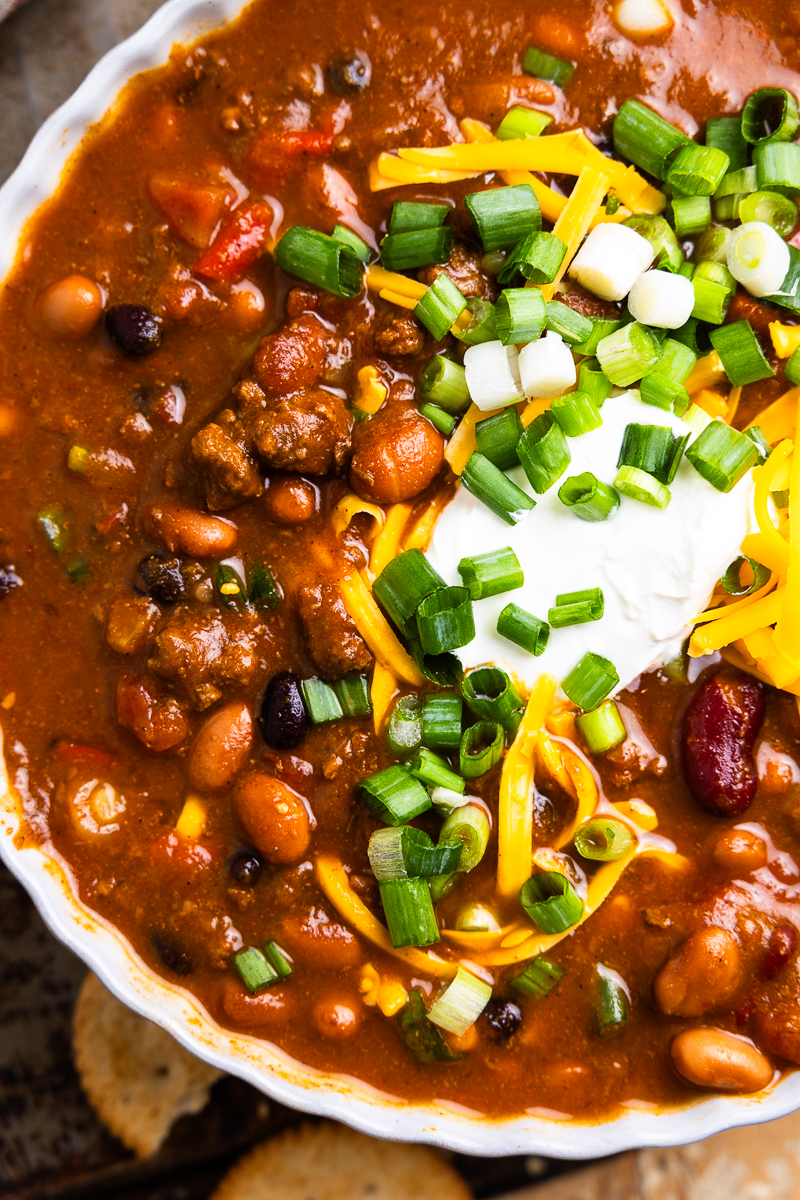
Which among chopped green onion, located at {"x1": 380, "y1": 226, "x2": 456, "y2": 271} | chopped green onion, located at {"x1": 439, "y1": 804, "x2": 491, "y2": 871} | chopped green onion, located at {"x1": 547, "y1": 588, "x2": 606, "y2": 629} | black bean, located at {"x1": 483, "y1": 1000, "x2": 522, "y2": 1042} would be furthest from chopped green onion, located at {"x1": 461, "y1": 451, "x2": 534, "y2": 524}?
black bean, located at {"x1": 483, "y1": 1000, "x2": 522, "y2": 1042}

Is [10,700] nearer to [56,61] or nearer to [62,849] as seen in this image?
[62,849]

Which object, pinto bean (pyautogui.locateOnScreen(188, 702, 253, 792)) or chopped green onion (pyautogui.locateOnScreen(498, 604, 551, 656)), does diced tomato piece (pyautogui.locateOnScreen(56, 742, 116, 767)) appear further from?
chopped green onion (pyautogui.locateOnScreen(498, 604, 551, 656))

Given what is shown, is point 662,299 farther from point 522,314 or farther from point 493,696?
point 493,696

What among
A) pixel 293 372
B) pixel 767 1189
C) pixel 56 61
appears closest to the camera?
pixel 293 372

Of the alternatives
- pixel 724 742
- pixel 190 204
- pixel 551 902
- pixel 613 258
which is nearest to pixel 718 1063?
pixel 551 902

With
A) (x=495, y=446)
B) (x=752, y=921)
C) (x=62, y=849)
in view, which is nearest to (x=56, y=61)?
(x=495, y=446)

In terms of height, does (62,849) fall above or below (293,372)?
below

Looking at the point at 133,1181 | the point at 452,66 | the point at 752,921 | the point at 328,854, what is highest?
the point at 452,66

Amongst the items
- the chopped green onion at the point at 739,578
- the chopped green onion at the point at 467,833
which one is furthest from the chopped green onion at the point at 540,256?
the chopped green onion at the point at 467,833
